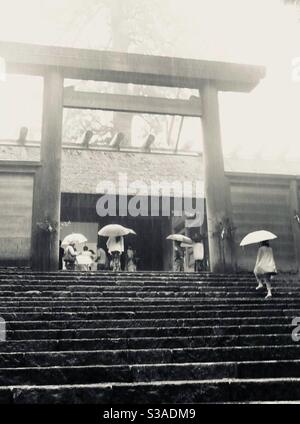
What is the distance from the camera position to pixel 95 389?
3986mm

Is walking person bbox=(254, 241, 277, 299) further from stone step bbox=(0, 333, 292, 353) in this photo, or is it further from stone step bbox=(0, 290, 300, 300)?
stone step bbox=(0, 333, 292, 353)

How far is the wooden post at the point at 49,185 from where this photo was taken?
30.7 feet

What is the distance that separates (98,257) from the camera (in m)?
16.4

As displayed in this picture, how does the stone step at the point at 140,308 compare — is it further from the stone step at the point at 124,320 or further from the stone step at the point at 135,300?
the stone step at the point at 124,320

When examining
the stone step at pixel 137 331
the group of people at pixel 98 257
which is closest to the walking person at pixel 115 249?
the group of people at pixel 98 257

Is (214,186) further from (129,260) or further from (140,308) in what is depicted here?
(129,260)

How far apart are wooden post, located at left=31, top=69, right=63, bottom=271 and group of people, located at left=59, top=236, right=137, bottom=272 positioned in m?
3.19

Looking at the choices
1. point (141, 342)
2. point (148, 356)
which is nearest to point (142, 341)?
point (141, 342)

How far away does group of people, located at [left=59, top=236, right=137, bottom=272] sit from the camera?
1268cm

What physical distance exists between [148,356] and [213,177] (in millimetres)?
6432

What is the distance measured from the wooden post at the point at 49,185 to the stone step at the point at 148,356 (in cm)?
454

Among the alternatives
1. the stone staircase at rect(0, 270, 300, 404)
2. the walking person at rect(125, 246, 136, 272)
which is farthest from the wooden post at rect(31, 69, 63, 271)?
the walking person at rect(125, 246, 136, 272)
